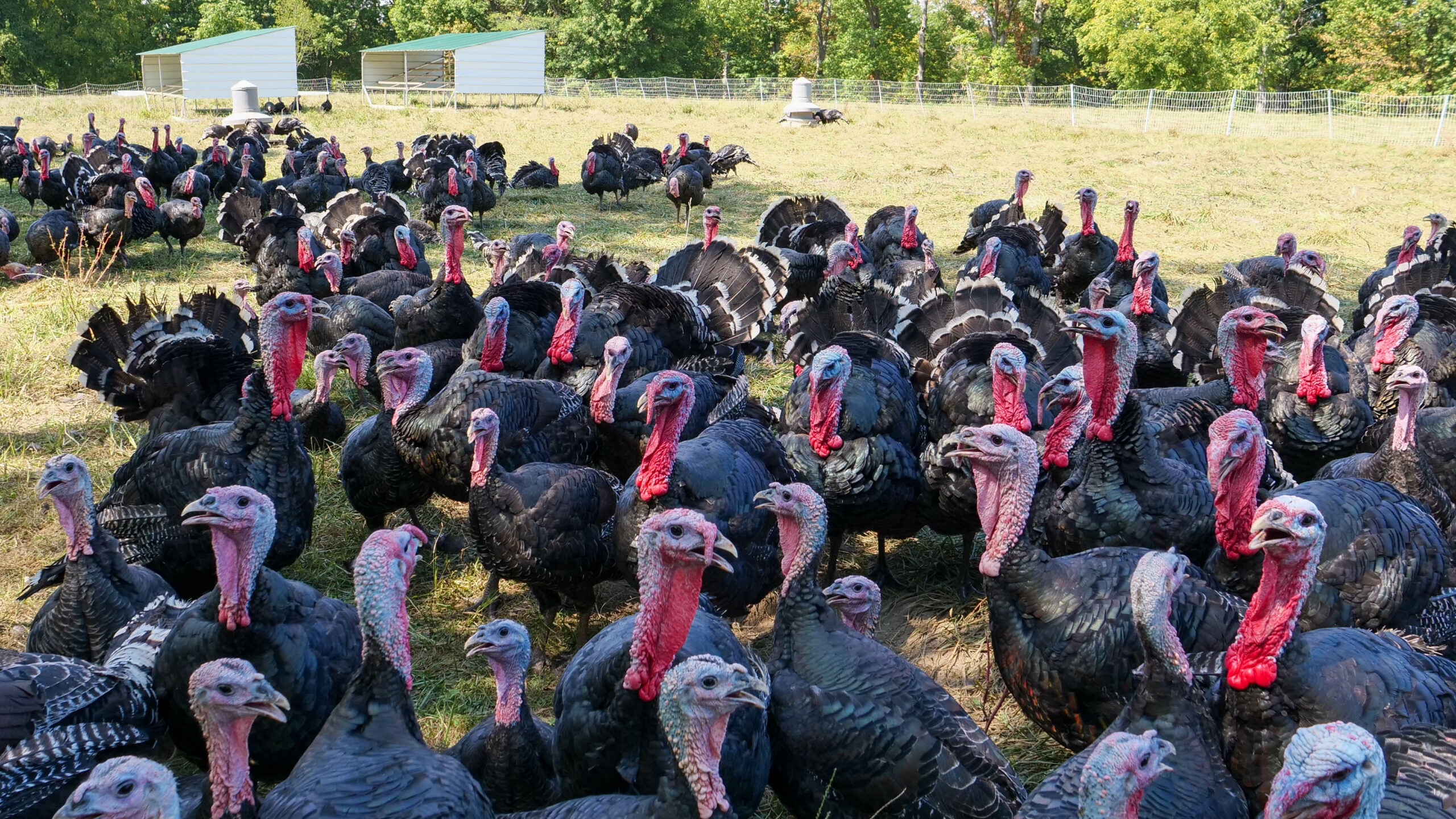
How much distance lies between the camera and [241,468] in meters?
4.80

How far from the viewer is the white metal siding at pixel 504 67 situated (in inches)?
1420

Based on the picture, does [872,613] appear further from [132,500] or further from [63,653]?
[132,500]

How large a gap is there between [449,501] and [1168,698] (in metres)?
4.81

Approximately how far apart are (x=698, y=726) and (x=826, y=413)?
2.70 m

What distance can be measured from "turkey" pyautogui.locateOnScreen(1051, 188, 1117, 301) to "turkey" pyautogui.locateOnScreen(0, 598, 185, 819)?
8.46m

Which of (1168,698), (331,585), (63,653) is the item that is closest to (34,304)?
(331,585)

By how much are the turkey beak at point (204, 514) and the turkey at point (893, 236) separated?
24.2 feet

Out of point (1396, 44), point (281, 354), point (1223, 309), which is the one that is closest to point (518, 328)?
point (281, 354)

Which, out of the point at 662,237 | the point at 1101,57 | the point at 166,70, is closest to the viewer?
the point at 662,237

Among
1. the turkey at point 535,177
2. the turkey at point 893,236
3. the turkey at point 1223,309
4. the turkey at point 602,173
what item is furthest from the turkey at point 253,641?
the turkey at point 535,177

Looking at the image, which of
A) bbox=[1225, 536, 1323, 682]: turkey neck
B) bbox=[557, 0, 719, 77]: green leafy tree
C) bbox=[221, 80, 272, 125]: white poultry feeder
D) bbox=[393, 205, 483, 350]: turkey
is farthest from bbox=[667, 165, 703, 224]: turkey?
bbox=[557, 0, 719, 77]: green leafy tree

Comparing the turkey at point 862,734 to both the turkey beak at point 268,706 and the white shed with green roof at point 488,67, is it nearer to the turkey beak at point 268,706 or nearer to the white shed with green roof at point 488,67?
the turkey beak at point 268,706

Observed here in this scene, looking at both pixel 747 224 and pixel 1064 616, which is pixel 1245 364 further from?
pixel 747 224

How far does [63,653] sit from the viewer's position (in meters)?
4.00
